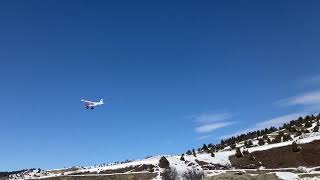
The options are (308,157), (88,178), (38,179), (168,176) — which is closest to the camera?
(168,176)

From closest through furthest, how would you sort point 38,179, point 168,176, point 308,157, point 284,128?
point 168,176 < point 308,157 < point 38,179 < point 284,128

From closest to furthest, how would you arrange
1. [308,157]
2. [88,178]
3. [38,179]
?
[308,157]
[88,178]
[38,179]

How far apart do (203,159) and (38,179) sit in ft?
93.5

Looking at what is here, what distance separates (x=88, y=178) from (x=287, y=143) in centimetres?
3221

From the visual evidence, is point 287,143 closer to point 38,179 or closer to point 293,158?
point 293,158

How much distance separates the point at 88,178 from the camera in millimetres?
78500

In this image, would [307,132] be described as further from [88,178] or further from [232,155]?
[88,178]

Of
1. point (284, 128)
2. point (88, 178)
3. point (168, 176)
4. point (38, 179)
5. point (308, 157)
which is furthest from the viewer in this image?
point (284, 128)

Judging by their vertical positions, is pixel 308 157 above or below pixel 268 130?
below

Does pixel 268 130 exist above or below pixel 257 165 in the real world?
above

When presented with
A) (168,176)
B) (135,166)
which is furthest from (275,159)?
(168,176)

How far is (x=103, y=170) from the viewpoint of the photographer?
283ft

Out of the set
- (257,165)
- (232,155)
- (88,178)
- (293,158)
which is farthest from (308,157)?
(88,178)

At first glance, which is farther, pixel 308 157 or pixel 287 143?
pixel 287 143
